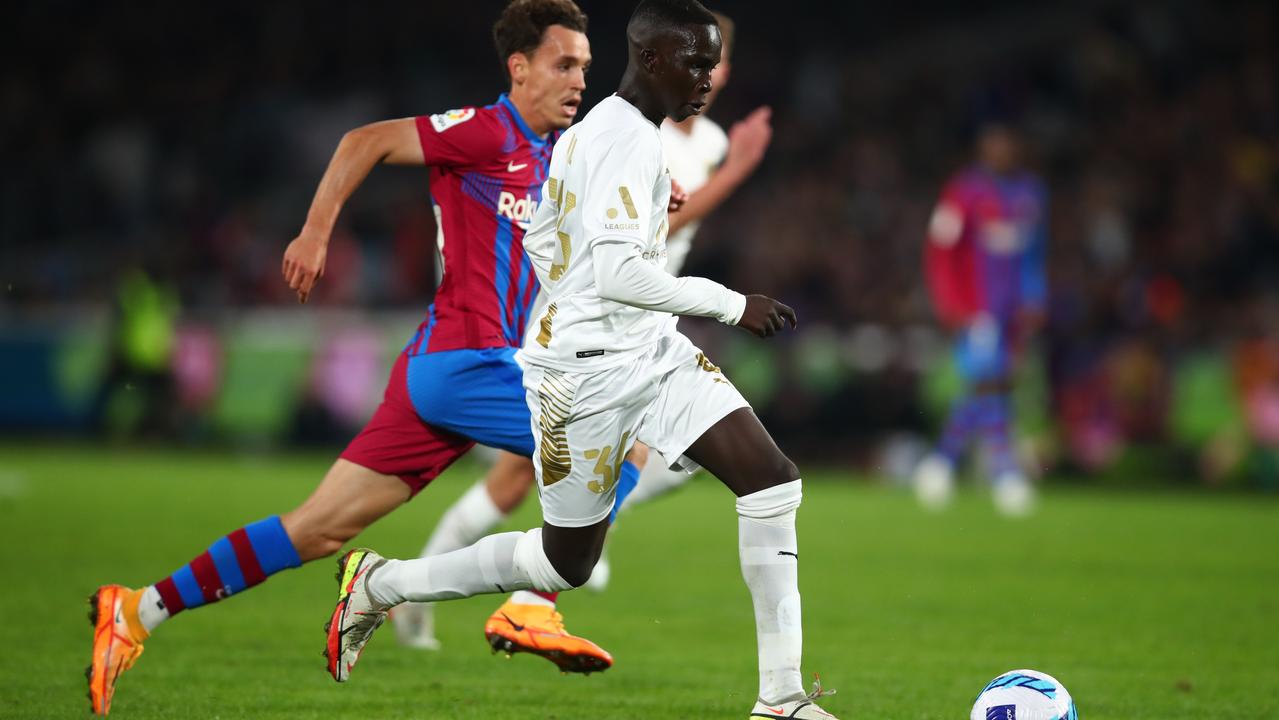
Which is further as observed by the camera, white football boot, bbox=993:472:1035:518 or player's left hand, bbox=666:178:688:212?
white football boot, bbox=993:472:1035:518

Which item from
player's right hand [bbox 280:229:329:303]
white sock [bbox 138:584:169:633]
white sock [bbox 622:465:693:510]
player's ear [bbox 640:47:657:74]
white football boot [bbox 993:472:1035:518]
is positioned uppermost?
player's ear [bbox 640:47:657:74]

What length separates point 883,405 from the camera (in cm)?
1658

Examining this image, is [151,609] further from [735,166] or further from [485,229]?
[735,166]

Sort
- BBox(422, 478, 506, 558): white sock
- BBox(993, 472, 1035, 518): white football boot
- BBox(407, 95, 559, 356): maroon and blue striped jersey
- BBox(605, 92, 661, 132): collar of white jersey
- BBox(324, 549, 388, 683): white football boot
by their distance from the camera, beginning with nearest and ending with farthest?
BBox(605, 92, 661, 132): collar of white jersey < BBox(324, 549, 388, 683): white football boot < BBox(407, 95, 559, 356): maroon and blue striped jersey < BBox(422, 478, 506, 558): white sock < BBox(993, 472, 1035, 518): white football boot

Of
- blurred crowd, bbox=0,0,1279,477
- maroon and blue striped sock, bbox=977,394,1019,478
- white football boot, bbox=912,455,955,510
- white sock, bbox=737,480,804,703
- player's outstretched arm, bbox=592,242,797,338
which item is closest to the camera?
player's outstretched arm, bbox=592,242,797,338

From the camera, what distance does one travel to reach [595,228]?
436 centimetres

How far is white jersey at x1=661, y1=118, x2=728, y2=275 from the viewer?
23.4 feet

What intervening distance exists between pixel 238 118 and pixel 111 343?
20.4 feet

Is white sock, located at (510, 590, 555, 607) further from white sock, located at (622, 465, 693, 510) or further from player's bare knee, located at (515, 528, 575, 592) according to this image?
white sock, located at (622, 465, 693, 510)

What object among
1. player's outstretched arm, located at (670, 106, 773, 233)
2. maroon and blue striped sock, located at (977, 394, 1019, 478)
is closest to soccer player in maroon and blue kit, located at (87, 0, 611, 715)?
player's outstretched arm, located at (670, 106, 773, 233)

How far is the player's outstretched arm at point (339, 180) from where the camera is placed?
16.6 ft

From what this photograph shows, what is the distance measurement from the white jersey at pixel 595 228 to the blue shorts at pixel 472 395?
711mm

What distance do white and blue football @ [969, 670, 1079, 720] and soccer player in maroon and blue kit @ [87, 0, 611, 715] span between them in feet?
4.44

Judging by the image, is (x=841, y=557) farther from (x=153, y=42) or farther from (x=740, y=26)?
(x=153, y=42)
